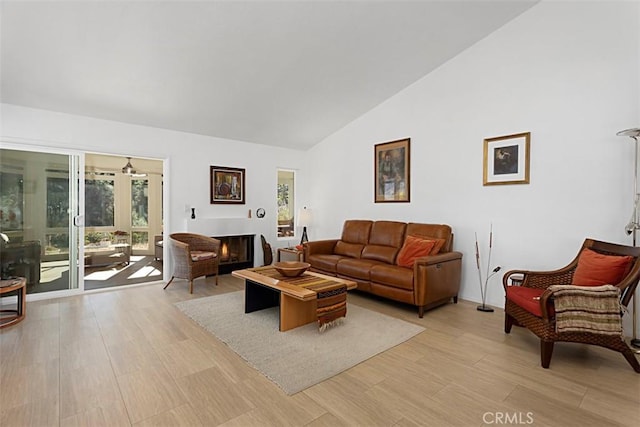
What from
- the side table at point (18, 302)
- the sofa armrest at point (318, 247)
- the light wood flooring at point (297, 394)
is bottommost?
the light wood flooring at point (297, 394)

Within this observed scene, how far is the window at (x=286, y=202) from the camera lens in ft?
22.4

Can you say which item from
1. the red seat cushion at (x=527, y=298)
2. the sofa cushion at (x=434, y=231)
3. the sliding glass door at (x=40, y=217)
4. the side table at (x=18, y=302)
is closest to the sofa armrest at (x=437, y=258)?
the sofa cushion at (x=434, y=231)

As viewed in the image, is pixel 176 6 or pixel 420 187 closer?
pixel 176 6

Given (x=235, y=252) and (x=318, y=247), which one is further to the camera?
(x=235, y=252)

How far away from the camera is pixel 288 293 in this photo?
2.93 meters

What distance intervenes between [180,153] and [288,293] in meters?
3.48

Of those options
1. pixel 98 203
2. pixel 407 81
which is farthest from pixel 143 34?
pixel 98 203

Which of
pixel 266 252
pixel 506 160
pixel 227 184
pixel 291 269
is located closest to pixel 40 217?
pixel 227 184

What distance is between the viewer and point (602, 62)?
3143 millimetres

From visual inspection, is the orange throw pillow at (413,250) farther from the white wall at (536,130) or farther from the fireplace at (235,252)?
the fireplace at (235,252)

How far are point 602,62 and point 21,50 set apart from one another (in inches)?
226

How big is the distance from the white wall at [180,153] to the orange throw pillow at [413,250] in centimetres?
299

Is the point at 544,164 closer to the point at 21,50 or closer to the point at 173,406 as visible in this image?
the point at 173,406

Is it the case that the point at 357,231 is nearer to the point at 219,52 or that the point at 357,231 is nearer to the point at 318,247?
the point at 318,247
